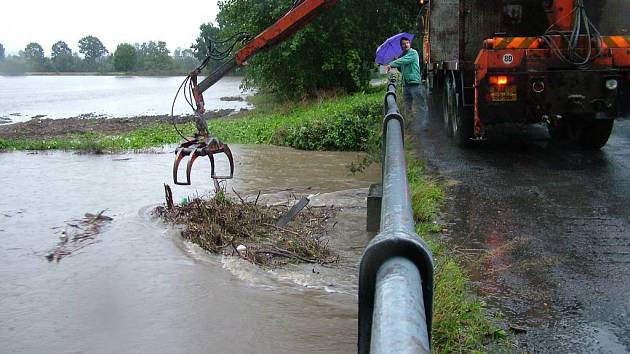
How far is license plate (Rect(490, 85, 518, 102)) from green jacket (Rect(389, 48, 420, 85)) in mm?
3781

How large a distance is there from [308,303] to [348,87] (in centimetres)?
2103

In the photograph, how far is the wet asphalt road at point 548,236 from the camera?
172 inches

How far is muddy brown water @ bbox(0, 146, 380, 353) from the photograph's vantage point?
6.02m

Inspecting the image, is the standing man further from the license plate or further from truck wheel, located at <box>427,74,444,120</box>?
the license plate

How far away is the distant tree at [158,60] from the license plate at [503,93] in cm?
10151

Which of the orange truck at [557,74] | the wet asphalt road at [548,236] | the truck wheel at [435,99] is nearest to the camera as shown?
the wet asphalt road at [548,236]

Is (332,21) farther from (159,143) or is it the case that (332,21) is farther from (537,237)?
(537,237)

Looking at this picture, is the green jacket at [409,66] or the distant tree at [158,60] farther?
the distant tree at [158,60]

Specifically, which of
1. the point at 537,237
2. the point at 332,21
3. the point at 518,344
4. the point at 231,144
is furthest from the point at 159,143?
the point at 518,344

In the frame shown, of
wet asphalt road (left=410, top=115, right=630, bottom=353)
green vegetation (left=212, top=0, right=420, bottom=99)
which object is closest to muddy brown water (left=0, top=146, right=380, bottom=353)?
wet asphalt road (left=410, top=115, right=630, bottom=353)

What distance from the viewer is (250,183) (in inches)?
507

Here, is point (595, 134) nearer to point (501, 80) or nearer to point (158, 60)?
point (501, 80)

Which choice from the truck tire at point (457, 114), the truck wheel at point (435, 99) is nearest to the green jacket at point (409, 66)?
the truck tire at point (457, 114)

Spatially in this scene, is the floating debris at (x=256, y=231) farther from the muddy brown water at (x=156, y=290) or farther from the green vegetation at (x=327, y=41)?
the green vegetation at (x=327, y=41)
